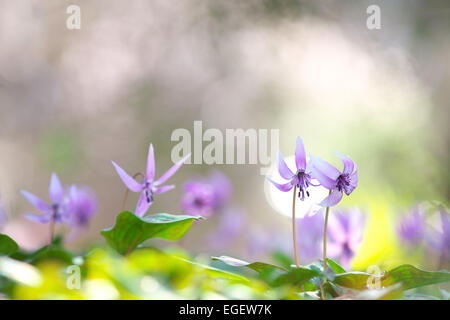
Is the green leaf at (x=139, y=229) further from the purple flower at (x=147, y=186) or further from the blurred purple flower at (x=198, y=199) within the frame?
the blurred purple flower at (x=198, y=199)

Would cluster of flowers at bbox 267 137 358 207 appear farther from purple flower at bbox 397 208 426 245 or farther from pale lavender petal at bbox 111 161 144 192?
purple flower at bbox 397 208 426 245

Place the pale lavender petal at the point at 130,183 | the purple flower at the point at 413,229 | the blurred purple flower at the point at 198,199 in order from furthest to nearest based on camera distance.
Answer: the blurred purple flower at the point at 198,199 → the purple flower at the point at 413,229 → the pale lavender petal at the point at 130,183

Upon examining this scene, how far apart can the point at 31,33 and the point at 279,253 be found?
473 cm

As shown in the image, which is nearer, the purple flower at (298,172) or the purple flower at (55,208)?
the purple flower at (298,172)

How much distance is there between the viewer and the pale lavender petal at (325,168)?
58 centimetres

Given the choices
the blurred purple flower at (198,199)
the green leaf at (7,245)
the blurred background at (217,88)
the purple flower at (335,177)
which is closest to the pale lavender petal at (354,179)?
the purple flower at (335,177)

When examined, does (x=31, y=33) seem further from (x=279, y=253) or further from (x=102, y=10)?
(x=279, y=253)

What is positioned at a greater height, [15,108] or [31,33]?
[31,33]

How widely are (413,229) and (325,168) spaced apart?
0.85 metres

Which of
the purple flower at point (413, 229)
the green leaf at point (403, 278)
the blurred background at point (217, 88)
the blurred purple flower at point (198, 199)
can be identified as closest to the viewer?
the green leaf at point (403, 278)

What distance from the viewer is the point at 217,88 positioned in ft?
17.4

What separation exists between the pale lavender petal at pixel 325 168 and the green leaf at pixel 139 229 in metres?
0.17

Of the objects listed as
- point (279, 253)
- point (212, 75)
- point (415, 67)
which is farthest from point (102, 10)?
point (279, 253)
